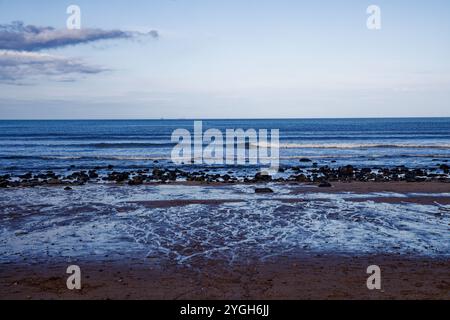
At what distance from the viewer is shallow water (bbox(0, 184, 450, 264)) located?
1162cm

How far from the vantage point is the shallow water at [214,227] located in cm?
1162

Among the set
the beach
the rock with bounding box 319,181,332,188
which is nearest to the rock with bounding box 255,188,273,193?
the beach

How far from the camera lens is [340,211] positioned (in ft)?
55.6

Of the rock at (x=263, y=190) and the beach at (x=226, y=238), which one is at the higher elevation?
the rock at (x=263, y=190)

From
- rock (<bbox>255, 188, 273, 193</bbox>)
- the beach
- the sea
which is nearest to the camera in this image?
the beach

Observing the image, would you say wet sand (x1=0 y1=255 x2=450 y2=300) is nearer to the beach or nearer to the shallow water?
the beach

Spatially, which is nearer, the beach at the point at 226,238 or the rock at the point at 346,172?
the beach at the point at 226,238

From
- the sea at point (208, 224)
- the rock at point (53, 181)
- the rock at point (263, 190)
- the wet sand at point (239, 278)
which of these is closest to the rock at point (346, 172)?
the sea at point (208, 224)

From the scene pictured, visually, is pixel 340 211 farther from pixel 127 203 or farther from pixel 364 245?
pixel 127 203

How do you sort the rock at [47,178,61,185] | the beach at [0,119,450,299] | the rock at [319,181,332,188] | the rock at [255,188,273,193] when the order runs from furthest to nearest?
1. the rock at [47,178,61,185]
2. the rock at [319,181,332,188]
3. the rock at [255,188,273,193]
4. the beach at [0,119,450,299]

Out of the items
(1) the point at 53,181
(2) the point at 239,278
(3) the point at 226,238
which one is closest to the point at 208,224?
(3) the point at 226,238

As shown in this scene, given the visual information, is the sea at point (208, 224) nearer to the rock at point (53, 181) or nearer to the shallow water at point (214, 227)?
the shallow water at point (214, 227)

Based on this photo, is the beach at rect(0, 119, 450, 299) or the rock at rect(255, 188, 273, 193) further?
the rock at rect(255, 188, 273, 193)
